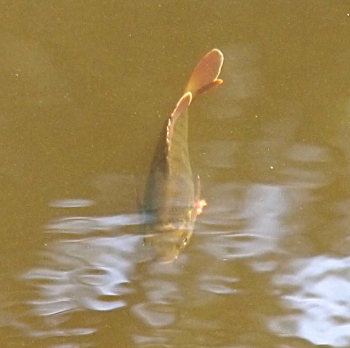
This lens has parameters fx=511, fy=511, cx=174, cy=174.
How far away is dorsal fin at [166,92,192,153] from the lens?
266 cm

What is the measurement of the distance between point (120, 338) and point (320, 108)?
69.8 inches

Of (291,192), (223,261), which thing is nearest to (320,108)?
(291,192)

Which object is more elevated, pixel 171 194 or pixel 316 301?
pixel 171 194

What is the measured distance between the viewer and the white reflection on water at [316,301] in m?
2.87

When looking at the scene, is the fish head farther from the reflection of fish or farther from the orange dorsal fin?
the orange dorsal fin

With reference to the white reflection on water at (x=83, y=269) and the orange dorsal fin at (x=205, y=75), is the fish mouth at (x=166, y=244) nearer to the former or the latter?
the white reflection on water at (x=83, y=269)

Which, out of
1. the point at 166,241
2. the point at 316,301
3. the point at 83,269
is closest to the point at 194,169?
the point at 166,241

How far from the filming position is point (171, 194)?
8.79ft

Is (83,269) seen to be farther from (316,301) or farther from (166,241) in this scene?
(316,301)

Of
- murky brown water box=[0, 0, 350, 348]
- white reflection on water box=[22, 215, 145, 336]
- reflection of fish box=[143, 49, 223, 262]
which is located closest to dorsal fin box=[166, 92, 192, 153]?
reflection of fish box=[143, 49, 223, 262]

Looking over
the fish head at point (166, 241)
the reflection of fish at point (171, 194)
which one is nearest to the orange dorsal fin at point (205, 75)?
the reflection of fish at point (171, 194)

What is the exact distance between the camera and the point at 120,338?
2852mm

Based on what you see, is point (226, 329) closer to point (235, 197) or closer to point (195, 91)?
point (235, 197)

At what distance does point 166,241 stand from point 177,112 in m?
0.69
